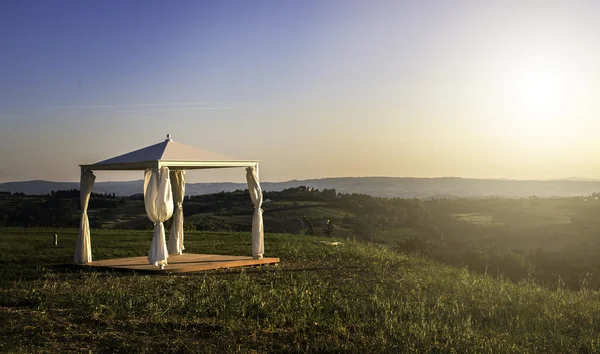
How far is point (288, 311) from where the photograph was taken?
8516 mm

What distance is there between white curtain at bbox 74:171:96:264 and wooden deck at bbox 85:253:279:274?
25 cm

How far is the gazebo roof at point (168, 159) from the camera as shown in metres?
12.4

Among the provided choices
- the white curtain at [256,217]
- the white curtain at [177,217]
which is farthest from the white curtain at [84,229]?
the white curtain at [256,217]

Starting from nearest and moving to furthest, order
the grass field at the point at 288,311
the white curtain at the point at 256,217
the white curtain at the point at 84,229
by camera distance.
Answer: the grass field at the point at 288,311 < the white curtain at the point at 84,229 < the white curtain at the point at 256,217

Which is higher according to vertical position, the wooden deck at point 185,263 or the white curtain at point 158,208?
the white curtain at point 158,208

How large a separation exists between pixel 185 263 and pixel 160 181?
6.39 ft

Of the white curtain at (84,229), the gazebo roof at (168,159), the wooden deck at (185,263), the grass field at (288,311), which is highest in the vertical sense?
the gazebo roof at (168,159)

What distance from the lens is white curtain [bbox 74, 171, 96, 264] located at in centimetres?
1312

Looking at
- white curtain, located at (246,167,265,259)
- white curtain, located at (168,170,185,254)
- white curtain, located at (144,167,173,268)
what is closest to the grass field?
white curtain, located at (144,167,173,268)

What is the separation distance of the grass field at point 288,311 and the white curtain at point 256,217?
773 millimetres

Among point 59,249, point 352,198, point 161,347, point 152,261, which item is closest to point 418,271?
point 152,261

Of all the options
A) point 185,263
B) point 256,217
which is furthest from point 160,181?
point 256,217

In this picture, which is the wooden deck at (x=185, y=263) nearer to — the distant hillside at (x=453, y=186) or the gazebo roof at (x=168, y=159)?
the gazebo roof at (x=168, y=159)

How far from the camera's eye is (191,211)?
41312mm
